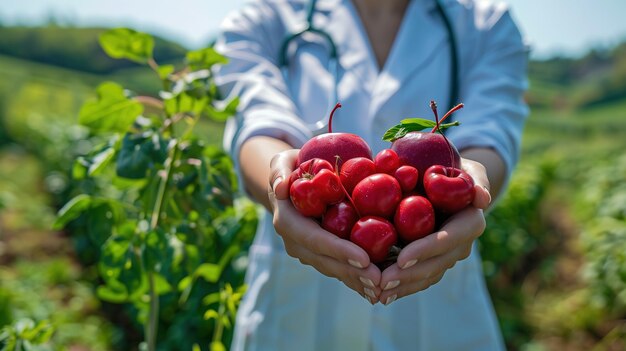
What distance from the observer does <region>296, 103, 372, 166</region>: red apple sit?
1.27 m

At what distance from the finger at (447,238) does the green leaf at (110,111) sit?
0.87 meters

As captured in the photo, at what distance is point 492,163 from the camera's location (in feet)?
5.20

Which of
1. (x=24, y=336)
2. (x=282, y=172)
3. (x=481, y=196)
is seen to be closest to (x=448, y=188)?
(x=481, y=196)

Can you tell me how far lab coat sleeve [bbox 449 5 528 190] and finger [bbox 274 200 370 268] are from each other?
65 cm

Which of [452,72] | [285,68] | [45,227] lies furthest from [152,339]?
[45,227]

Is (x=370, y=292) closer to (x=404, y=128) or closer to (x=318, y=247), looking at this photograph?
(x=318, y=247)

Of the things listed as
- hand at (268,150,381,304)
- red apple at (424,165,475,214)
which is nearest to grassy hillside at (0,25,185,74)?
hand at (268,150,381,304)

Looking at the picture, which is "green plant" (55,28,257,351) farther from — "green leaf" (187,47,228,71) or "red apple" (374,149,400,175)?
"red apple" (374,149,400,175)

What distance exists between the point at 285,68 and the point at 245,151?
37 centimetres

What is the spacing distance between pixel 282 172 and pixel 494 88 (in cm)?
77

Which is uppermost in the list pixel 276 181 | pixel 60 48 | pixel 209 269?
pixel 276 181

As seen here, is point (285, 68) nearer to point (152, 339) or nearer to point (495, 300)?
point (152, 339)

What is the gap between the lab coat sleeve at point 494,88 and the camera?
1.64 metres

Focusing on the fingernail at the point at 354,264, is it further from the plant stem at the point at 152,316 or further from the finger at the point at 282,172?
the plant stem at the point at 152,316
